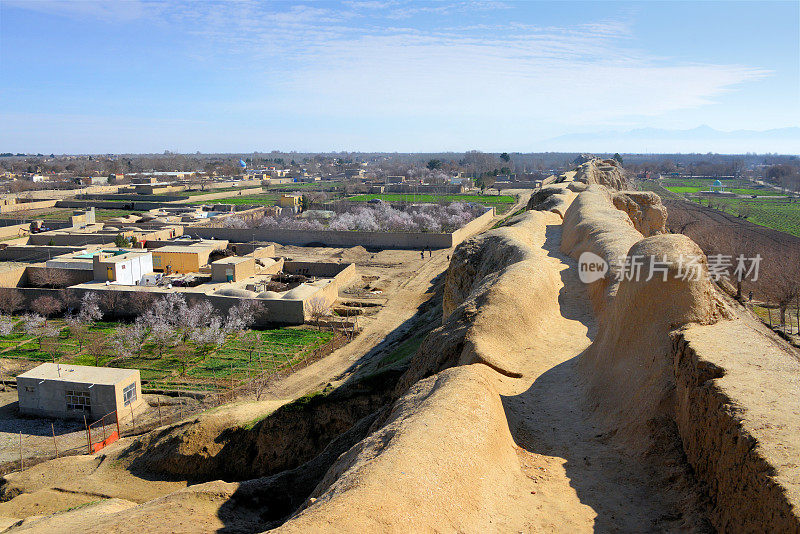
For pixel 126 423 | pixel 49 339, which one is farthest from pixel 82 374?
pixel 49 339

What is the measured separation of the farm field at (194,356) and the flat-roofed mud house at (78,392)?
1.88 meters

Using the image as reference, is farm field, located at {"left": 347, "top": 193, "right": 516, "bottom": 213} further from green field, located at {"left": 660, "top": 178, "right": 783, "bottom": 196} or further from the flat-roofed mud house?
the flat-roofed mud house

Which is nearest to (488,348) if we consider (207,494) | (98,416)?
(207,494)

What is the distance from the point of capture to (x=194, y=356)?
22.1 metres

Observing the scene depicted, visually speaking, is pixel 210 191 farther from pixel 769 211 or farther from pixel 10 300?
pixel 769 211

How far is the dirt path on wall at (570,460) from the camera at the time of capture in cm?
578

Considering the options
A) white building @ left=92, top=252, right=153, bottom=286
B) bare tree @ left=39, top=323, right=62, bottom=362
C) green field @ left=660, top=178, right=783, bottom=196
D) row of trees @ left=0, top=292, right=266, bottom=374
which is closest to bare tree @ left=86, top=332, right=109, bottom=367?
row of trees @ left=0, top=292, right=266, bottom=374

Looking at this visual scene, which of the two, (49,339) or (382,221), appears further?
(382,221)

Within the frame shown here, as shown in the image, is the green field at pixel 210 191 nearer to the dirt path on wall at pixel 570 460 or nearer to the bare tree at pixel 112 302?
the bare tree at pixel 112 302

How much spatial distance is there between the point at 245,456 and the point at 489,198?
59239 mm

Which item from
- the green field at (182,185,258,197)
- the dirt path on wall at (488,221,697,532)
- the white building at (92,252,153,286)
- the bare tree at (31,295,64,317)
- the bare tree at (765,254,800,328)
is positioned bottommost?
the bare tree at (31,295,64,317)

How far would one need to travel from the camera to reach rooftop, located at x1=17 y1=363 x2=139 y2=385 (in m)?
17.5

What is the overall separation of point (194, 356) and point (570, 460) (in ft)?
59.2

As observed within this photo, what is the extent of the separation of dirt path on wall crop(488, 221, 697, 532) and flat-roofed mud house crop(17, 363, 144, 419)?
13079 mm
